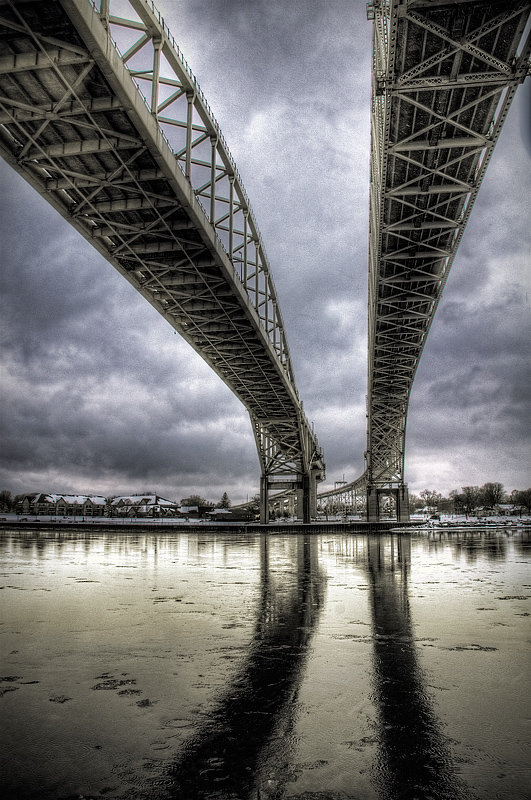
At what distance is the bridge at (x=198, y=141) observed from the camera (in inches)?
566

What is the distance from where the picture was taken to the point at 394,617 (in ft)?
24.1

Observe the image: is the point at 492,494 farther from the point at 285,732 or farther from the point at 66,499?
the point at 285,732

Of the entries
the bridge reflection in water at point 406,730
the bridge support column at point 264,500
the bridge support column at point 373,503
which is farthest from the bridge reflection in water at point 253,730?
the bridge support column at point 373,503

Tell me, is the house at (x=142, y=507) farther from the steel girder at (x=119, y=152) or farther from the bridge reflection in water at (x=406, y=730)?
the bridge reflection in water at (x=406, y=730)

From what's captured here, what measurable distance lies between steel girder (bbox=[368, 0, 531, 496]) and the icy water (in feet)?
46.5

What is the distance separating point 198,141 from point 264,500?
38974 millimetres

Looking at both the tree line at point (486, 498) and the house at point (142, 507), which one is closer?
the house at point (142, 507)

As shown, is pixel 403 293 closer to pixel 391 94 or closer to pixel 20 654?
pixel 391 94

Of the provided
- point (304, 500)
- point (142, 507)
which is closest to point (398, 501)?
point (304, 500)

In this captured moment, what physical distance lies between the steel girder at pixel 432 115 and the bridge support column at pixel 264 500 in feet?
104

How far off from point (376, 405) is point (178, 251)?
3198 cm

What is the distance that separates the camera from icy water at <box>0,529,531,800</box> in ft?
9.17

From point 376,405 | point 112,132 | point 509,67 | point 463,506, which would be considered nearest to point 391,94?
point 509,67

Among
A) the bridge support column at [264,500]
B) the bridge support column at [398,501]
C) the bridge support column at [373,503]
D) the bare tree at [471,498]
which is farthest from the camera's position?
the bare tree at [471,498]
